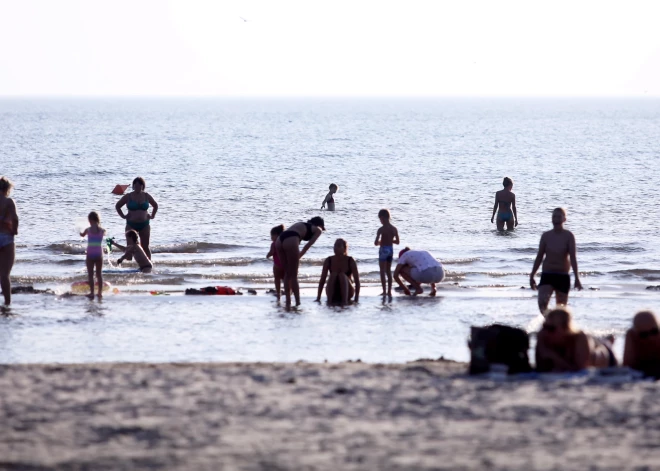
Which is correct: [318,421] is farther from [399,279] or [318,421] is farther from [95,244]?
[399,279]

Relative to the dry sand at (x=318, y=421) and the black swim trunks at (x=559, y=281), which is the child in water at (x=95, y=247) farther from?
the black swim trunks at (x=559, y=281)

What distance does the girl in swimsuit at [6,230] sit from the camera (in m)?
12.2

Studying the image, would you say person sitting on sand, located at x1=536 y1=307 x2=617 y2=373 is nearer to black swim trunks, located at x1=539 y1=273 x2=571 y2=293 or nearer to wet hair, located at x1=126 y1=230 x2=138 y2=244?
black swim trunks, located at x1=539 y1=273 x2=571 y2=293

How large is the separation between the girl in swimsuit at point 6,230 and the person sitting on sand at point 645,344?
760cm

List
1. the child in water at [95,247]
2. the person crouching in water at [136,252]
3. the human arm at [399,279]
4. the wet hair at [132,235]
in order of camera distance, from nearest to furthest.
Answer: the child in water at [95,247] → the human arm at [399,279] → the wet hair at [132,235] → the person crouching in water at [136,252]

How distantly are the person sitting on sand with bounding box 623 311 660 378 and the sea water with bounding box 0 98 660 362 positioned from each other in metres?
2.30

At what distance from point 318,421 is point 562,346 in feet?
7.88

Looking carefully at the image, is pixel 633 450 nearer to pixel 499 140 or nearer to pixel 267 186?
pixel 267 186

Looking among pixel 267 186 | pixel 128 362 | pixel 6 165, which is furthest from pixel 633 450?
pixel 6 165

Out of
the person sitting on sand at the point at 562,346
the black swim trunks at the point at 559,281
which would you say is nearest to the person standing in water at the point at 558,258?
the black swim trunks at the point at 559,281

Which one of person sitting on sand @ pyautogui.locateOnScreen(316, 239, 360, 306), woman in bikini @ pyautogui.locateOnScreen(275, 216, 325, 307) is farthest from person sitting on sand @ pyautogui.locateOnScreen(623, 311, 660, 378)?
person sitting on sand @ pyautogui.locateOnScreen(316, 239, 360, 306)

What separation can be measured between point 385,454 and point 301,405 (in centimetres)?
128

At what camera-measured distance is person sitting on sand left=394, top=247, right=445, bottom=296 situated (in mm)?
14234

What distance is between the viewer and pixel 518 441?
5.95 metres
